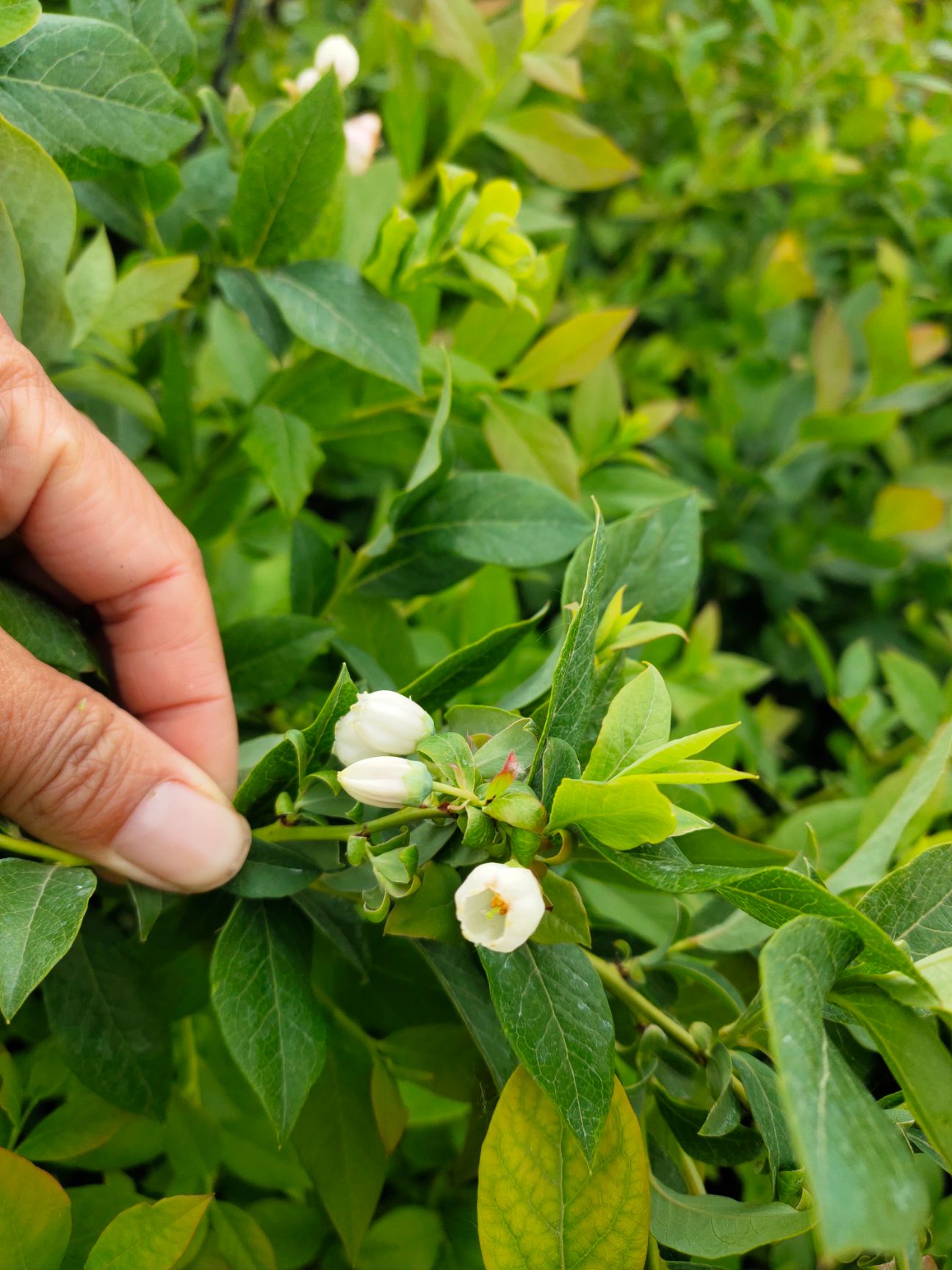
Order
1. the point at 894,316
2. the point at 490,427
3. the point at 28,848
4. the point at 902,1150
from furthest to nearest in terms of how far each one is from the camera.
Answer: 1. the point at 894,316
2. the point at 490,427
3. the point at 28,848
4. the point at 902,1150

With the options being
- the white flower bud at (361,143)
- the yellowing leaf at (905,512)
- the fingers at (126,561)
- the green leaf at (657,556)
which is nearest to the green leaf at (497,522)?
the green leaf at (657,556)

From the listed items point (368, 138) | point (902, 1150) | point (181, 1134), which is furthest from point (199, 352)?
point (902, 1150)

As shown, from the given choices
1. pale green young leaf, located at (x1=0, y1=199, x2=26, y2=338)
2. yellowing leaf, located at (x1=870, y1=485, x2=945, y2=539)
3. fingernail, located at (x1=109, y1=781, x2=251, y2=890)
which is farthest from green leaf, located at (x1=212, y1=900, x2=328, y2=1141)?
yellowing leaf, located at (x1=870, y1=485, x2=945, y2=539)

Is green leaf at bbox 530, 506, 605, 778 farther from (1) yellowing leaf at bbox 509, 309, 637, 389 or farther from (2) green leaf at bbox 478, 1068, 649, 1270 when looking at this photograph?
(1) yellowing leaf at bbox 509, 309, 637, 389

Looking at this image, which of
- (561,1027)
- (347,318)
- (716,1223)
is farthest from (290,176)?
(716,1223)

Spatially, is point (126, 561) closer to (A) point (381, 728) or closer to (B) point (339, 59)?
(A) point (381, 728)

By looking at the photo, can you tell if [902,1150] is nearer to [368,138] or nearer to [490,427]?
[490,427]
